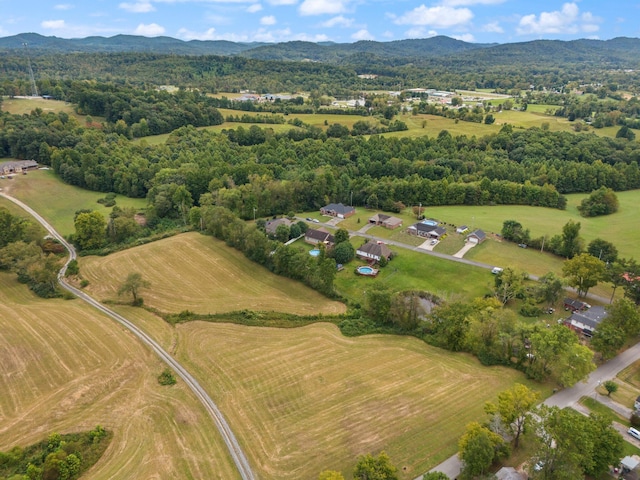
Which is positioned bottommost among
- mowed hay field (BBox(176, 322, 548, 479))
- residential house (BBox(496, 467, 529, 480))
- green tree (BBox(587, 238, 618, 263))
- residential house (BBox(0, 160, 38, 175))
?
mowed hay field (BBox(176, 322, 548, 479))

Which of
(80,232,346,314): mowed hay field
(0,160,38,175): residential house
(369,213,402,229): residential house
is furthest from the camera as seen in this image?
(0,160,38,175): residential house

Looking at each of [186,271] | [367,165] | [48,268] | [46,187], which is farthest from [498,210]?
[46,187]

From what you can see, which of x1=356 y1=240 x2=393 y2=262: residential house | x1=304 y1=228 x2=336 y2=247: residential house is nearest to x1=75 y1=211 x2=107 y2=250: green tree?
x1=304 y1=228 x2=336 y2=247: residential house

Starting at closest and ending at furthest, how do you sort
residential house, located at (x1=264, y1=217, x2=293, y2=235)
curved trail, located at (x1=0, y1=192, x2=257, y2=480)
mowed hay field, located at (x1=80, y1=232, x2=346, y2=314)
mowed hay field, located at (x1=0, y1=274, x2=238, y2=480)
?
mowed hay field, located at (x1=0, y1=274, x2=238, y2=480) < curved trail, located at (x1=0, y1=192, x2=257, y2=480) < mowed hay field, located at (x1=80, y1=232, x2=346, y2=314) < residential house, located at (x1=264, y1=217, x2=293, y2=235)

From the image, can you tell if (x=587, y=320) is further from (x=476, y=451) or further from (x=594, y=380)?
(x=476, y=451)

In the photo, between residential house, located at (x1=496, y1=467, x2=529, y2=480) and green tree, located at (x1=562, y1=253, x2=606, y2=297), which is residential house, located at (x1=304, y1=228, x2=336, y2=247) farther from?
residential house, located at (x1=496, y1=467, x2=529, y2=480)
